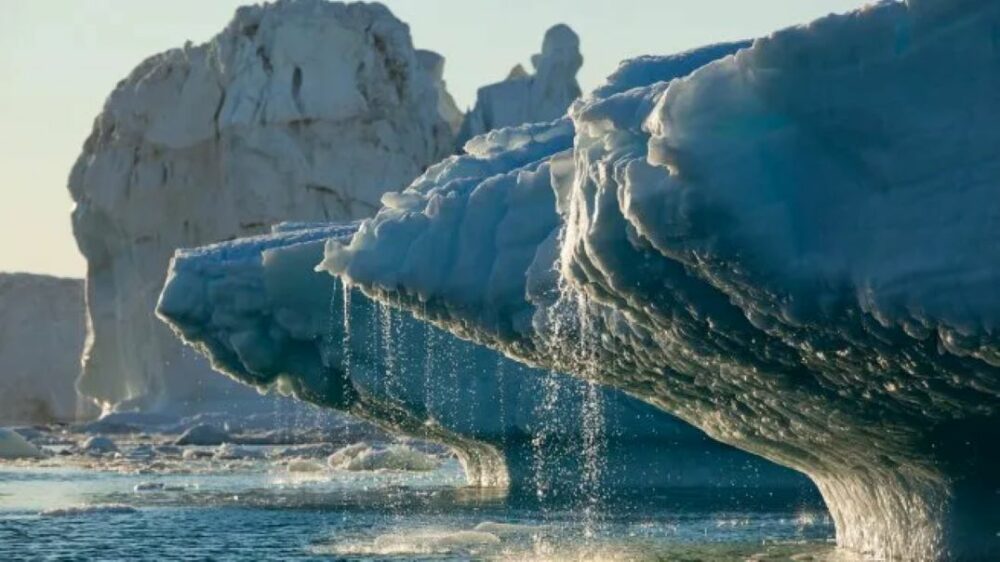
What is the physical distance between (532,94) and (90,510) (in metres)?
37.6

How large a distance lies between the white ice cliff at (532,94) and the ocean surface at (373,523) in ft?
91.6

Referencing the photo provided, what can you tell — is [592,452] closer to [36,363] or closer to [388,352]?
[388,352]

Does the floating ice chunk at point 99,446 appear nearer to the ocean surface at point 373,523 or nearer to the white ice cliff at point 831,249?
the ocean surface at point 373,523

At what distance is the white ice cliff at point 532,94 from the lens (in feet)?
194

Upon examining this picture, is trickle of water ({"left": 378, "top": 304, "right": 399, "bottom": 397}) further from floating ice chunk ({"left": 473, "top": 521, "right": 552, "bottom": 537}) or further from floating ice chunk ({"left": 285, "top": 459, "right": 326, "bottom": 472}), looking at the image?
floating ice chunk ({"left": 285, "top": 459, "right": 326, "bottom": 472})

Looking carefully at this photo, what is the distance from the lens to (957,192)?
997cm

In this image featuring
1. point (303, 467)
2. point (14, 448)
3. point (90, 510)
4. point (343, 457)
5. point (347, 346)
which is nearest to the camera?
point (90, 510)

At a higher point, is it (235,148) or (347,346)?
(235,148)

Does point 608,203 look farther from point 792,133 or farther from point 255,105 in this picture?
point 255,105

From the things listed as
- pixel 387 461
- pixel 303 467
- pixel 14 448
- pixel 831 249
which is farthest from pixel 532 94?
pixel 831 249

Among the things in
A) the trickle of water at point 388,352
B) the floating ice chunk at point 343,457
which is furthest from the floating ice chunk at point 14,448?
the trickle of water at point 388,352

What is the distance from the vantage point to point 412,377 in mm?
25859

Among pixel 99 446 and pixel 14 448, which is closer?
pixel 14 448

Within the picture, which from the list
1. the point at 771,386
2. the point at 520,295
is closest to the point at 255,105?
the point at 520,295
